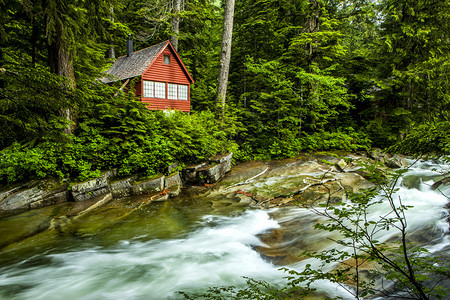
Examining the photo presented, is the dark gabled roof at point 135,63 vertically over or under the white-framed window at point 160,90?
over

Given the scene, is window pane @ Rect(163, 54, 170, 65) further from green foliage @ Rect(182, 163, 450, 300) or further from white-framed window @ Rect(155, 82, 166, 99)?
green foliage @ Rect(182, 163, 450, 300)

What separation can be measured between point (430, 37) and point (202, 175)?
13.7 meters

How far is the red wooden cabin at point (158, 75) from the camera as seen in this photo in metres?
17.4

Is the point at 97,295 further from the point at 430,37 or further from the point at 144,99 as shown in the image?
the point at 430,37

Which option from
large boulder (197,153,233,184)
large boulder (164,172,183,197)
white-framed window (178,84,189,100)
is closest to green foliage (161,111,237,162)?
large boulder (197,153,233,184)

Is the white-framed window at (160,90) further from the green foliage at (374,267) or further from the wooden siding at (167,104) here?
the green foliage at (374,267)

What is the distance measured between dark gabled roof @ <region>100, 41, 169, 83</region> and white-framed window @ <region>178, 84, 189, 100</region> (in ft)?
9.95

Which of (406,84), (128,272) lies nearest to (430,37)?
(406,84)

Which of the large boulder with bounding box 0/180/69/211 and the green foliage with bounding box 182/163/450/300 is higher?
the green foliage with bounding box 182/163/450/300

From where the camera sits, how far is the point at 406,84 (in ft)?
43.4

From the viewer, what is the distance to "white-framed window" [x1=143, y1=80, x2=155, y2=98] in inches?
688

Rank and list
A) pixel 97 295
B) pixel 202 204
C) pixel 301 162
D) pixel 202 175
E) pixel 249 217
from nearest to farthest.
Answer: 1. pixel 97 295
2. pixel 249 217
3. pixel 202 204
4. pixel 202 175
5. pixel 301 162

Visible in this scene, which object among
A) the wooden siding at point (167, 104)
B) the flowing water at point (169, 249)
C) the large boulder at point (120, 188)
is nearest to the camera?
the flowing water at point (169, 249)

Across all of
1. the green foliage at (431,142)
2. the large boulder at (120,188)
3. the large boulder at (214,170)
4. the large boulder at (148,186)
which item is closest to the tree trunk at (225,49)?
the large boulder at (214,170)
